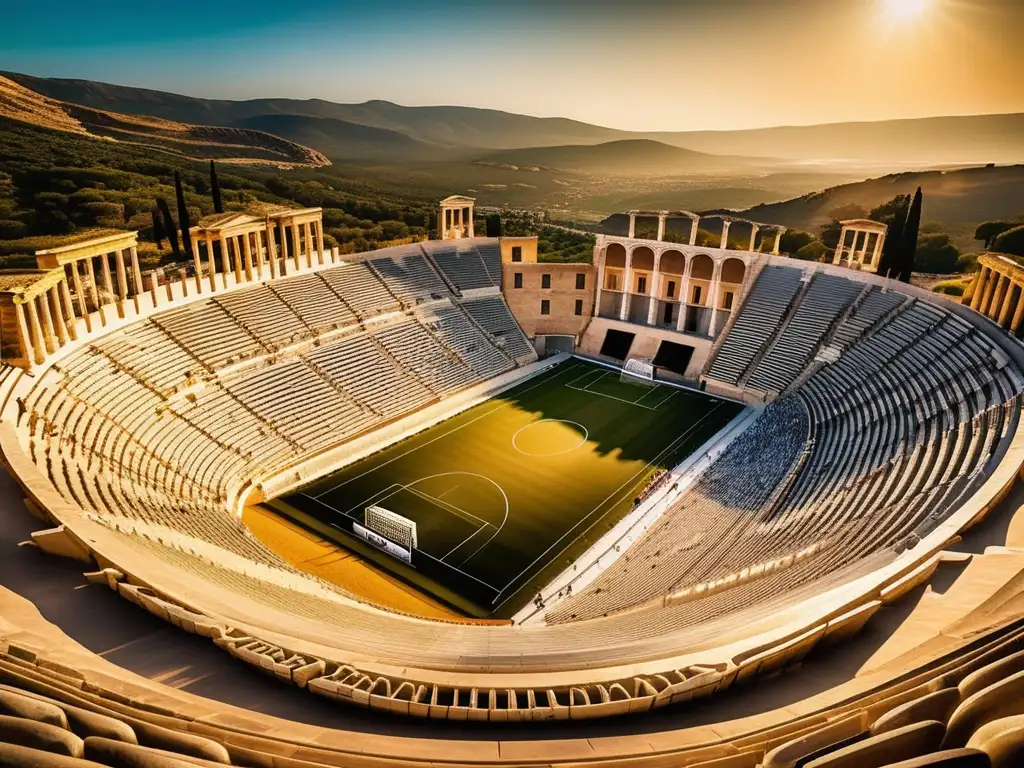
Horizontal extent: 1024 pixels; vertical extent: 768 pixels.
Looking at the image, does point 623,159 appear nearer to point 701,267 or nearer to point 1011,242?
point 1011,242

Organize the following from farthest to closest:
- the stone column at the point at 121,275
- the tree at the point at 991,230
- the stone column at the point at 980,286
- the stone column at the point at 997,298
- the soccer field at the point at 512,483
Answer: the tree at the point at 991,230 < the stone column at the point at 980,286 < the stone column at the point at 997,298 < the stone column at the point at 121,275 < the soccer field at the point at 512,483

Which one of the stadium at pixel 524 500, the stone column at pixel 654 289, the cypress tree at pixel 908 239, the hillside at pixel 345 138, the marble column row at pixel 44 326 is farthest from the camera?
the hillside at pixel 345 138

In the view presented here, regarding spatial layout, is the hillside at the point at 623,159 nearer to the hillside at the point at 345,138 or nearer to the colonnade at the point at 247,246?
the hillside at the point at 345,138

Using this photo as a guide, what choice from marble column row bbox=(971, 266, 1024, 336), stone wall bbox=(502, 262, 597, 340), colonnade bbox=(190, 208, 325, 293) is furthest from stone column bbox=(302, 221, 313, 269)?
marble column row bbox=(971, 266, 1024, 336)

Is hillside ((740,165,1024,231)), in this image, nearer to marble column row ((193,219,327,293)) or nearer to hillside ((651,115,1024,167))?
hillside ((651,115,1024,167))

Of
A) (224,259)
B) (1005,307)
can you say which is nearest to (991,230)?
(1005,307)

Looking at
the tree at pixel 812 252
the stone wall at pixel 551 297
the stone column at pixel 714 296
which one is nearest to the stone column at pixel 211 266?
the stone wall at pixel 551 297
